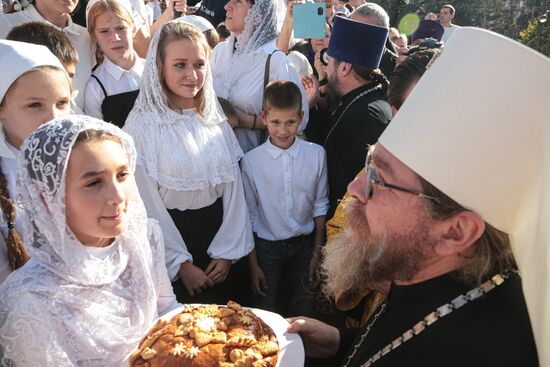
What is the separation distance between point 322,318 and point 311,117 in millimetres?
1887

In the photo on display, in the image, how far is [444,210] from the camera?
1.63m

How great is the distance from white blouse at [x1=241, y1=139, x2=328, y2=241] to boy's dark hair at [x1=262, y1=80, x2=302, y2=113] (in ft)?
1.01

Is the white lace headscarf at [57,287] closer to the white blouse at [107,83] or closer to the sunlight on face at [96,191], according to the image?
the sunlight on face at [96,191]

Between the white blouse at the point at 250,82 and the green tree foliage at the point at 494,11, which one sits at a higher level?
the white blouse at the point at 250,82

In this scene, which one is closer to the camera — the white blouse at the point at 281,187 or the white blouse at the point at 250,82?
the white blouse at the point at 281,187

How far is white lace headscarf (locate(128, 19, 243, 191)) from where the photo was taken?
302 cm

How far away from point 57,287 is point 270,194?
1998mm

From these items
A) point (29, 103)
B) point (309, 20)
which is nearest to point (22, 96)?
point (29, 103)

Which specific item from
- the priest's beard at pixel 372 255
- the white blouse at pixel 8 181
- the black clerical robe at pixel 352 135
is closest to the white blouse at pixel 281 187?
the black clerical robe at pixel 352 135

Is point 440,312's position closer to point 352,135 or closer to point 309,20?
point 352,135

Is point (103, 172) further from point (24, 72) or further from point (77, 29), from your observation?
point (77, 29)

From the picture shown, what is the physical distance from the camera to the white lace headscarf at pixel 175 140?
119 inches

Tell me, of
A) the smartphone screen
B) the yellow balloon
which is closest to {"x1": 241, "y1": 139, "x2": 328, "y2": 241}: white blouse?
the smartphone screen

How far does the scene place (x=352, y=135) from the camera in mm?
3484
